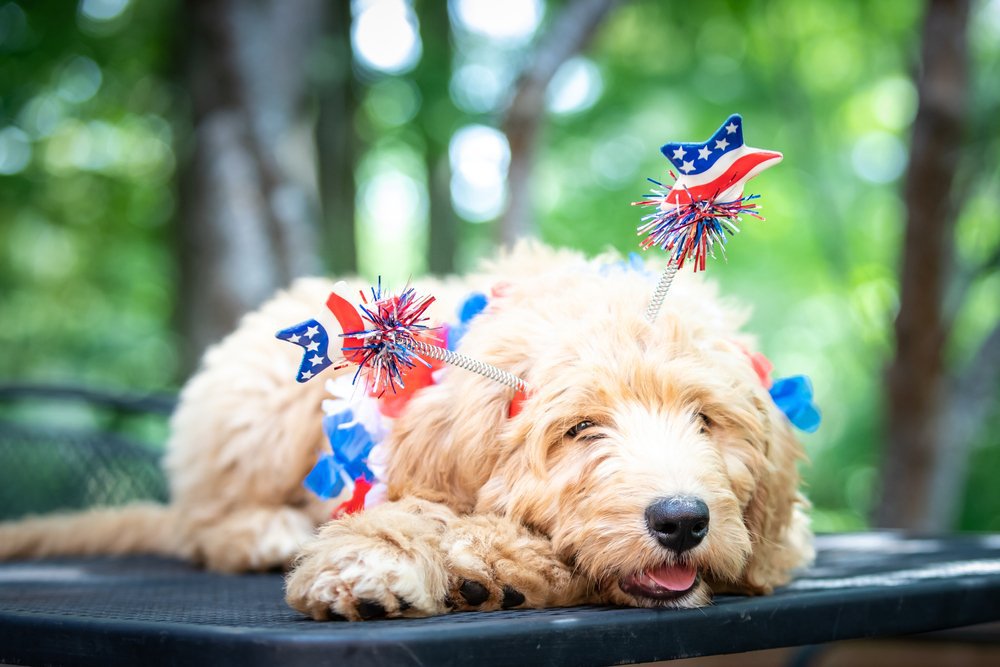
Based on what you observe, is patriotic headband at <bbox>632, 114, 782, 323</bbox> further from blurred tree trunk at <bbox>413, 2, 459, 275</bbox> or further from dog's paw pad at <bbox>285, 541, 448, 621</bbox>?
blurred tree trunk at <bbox>413, 2, 459, 275</bbox>

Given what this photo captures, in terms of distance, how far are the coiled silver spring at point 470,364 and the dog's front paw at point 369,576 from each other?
1.38 feet

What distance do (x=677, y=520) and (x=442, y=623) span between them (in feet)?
1.94

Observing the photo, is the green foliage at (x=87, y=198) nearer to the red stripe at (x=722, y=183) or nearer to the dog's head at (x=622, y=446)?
the dog's head at (x=622, y=446)

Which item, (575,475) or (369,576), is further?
(575,475)

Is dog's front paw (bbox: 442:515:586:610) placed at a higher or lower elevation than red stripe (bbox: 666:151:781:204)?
lower

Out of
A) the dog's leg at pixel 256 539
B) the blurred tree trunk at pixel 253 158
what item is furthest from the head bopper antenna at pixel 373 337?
the blurred tree trunk at pixel 253 158

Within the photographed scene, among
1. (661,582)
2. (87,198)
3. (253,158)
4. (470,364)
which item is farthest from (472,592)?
(87,198)

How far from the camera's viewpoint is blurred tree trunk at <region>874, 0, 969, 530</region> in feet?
17.7

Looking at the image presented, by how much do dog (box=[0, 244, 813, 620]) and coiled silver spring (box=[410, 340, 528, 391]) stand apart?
6 centimetres

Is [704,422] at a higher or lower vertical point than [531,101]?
lower

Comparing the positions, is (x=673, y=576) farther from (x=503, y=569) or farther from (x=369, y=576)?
(x=369, y=576)

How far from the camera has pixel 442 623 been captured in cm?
188

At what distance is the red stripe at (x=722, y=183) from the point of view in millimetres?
2281

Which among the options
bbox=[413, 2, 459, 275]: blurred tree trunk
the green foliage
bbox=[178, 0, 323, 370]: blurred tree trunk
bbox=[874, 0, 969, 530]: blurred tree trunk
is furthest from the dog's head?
the green foliage
